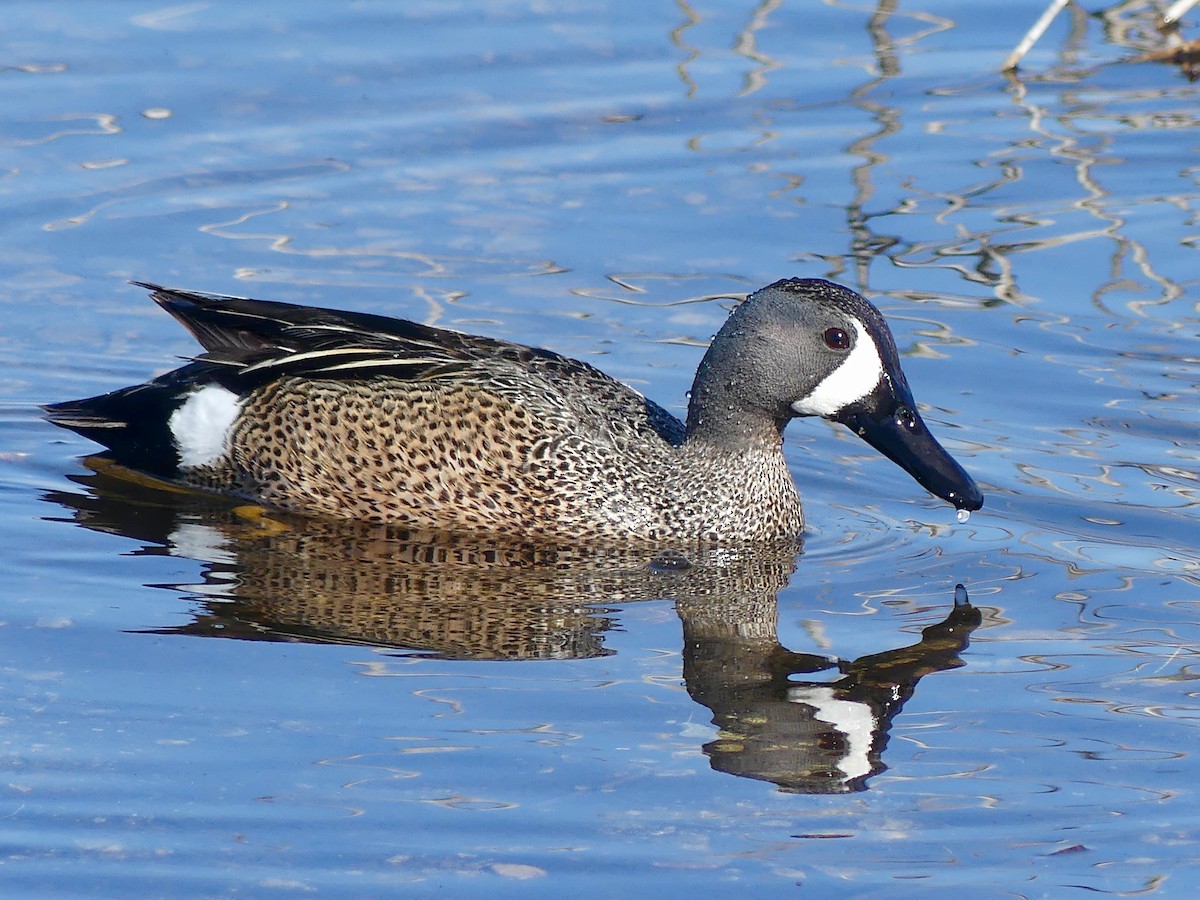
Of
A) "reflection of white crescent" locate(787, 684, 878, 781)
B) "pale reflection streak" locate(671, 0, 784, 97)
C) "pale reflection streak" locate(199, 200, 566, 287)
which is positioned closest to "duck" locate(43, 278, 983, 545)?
"reflection of white crescent" locate(787, 684, 878, 781)

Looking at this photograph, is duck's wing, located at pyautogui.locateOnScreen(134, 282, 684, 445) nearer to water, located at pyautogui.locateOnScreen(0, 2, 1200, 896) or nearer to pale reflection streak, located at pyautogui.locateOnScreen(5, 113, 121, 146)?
water, located at pyautogui.locateOnScreen(0, 2, 1200, 896)

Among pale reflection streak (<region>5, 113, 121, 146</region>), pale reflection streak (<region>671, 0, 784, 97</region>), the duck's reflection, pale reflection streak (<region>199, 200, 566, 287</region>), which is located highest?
pale reflection streak (<region>671, 0, 784, 97</region>)

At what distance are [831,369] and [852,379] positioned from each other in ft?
0.26

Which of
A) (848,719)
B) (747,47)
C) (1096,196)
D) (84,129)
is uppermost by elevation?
(747,47)

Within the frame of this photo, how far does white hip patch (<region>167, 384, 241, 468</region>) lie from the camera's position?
7.90 metres

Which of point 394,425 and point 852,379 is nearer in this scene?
point 852,379

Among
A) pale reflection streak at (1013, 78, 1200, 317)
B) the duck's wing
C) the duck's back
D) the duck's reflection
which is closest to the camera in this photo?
the duck's reflection

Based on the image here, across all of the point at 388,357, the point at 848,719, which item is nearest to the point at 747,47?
the point at 388,357

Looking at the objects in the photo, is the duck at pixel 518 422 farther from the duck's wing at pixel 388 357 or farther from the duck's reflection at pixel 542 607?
the duck's reflection at pixel 542 607

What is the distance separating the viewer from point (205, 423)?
7.91 meters

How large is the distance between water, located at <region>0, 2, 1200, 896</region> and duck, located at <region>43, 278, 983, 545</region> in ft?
0.62

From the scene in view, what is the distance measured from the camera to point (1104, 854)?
5.14 m

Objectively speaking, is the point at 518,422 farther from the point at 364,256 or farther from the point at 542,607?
the point at 364,256

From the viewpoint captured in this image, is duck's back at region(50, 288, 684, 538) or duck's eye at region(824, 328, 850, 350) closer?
duck's eye at region(824, 328, 850, 350)
